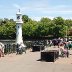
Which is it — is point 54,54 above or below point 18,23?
below

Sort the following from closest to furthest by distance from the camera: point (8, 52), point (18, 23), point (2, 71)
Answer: point (2, 71)
point (8, 52)
point (18, 23)

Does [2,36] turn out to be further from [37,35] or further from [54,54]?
[54,54]

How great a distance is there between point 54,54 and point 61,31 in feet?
236

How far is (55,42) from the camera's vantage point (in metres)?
52.6

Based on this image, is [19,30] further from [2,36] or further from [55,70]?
[2,36]

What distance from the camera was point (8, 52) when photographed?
114 feet

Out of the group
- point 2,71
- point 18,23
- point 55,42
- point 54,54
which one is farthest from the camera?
point 18,23

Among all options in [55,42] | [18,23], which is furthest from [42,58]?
[18,23]

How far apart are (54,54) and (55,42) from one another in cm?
2686

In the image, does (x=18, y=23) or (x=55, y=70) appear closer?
(x=55, y=70)

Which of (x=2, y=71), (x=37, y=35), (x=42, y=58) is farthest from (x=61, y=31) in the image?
(x=2, y=71)

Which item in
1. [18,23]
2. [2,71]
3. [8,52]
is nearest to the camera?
[2,71]

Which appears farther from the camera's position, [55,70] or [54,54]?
[54,54]

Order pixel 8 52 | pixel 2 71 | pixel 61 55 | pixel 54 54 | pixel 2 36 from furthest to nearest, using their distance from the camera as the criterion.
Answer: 1. pixel 2 36
2. pixel 8 52
3. pixel 61 55
4. pixel 54 54
5. pixel 2 71
